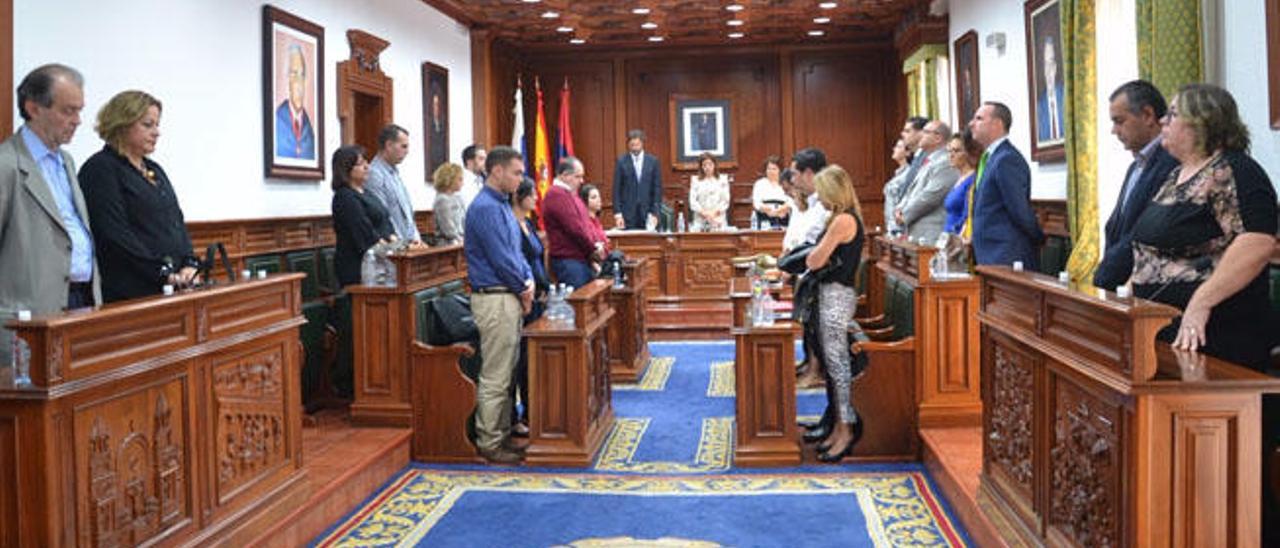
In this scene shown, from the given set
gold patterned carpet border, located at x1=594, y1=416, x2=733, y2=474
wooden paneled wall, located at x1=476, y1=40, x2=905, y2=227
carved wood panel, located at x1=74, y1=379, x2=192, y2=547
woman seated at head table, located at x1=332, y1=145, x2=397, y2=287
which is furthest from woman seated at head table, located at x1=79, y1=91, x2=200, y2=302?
wooden paneled wall, located at x1=476, y1=40, x2=905, y2=227

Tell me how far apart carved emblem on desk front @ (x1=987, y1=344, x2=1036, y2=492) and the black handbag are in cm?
274

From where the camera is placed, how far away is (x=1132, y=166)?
367 cm

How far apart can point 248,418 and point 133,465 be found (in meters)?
0.74

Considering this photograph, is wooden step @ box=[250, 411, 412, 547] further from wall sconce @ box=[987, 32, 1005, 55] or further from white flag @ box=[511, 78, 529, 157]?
white flag @ box=[511, 78, 529, 157]

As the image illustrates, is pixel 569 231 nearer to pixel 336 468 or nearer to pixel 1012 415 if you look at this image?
pixel 336 468

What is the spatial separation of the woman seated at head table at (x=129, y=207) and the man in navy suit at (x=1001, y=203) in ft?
11.0

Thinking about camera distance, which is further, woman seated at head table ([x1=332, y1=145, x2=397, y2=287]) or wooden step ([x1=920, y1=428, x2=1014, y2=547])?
woman seated at head table ([x1=332, y1=145, x2=397, y2=287])

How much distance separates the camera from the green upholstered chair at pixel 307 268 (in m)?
7.12

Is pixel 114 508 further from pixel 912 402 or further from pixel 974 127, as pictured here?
pixel 974 127

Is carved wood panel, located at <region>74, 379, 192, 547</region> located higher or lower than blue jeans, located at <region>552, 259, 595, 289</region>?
lower

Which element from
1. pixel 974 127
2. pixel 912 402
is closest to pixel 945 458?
pixel 912 402

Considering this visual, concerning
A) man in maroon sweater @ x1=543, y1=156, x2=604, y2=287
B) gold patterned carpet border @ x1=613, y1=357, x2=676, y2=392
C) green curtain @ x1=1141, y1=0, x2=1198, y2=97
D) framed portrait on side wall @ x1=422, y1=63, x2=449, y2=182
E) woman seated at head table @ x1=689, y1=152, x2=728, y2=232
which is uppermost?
framed portrait on side wall @ x1=422, y1=63, x2=449, y2=182

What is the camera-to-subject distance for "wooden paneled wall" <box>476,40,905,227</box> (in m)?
14.3

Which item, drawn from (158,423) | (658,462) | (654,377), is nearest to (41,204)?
(158,423)
